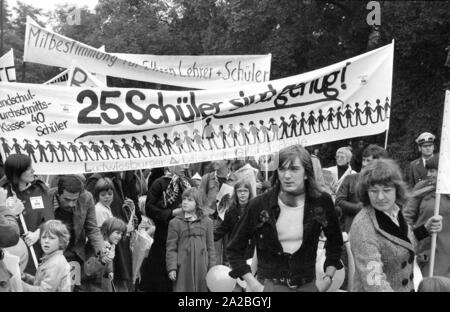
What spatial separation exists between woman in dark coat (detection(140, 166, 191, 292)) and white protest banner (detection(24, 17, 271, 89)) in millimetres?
2351

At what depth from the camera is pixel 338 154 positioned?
7844 millimetres

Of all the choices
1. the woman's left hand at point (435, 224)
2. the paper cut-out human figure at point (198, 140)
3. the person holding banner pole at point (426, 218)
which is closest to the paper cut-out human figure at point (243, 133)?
the paper cut-out human figure at point (198, 140)

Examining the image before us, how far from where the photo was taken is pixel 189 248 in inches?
246

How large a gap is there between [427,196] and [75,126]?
10.1ft

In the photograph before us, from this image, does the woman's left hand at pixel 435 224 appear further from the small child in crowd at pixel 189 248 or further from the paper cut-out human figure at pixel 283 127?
the small child in crowd at pixel 189 248

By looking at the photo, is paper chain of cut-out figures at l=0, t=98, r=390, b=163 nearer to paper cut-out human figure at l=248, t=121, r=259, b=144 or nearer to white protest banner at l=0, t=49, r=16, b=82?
paper cut-out human figure at l=248, t=121, r=259, b=144

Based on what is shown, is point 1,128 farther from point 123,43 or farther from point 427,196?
point 123,43

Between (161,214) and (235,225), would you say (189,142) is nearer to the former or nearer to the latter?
(235,225)

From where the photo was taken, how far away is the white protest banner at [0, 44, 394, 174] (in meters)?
5.88

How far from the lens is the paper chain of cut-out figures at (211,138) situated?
585 cm

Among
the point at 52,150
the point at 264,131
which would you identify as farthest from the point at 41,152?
the point at 264,131

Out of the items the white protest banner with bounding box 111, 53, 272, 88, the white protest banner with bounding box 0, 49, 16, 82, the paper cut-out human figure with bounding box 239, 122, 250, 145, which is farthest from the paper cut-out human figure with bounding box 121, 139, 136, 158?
the white protest banner with bounding box 111, 53, 272, 88

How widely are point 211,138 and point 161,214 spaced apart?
1.07 meters

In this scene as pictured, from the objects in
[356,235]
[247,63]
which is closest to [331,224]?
[356,235]
